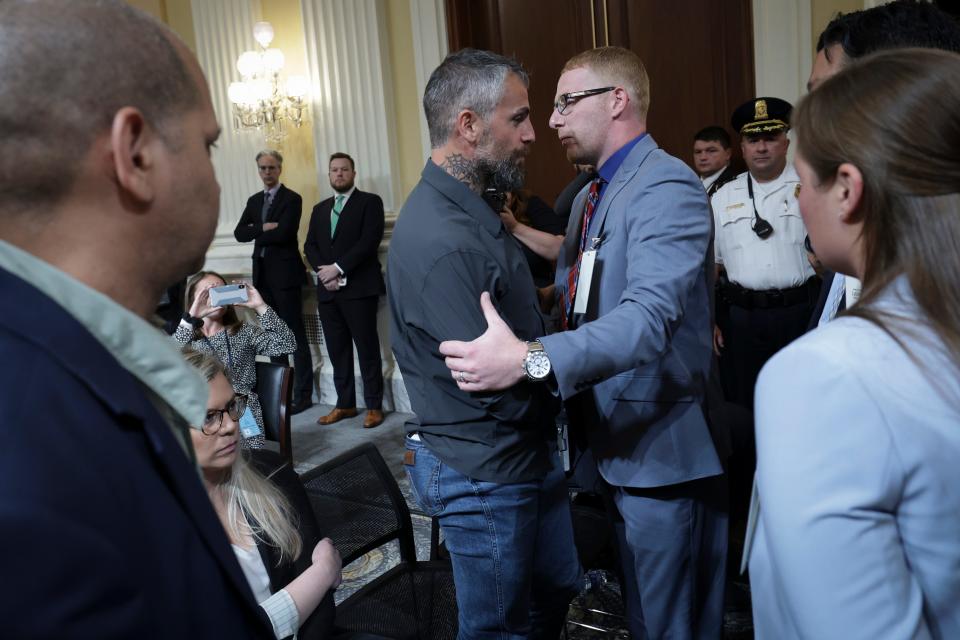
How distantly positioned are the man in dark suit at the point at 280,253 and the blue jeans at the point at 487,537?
4430 mm

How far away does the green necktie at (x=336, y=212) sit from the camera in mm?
5715

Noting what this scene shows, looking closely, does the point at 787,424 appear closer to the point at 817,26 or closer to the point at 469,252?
the point at 469,252

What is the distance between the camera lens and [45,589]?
488 mm

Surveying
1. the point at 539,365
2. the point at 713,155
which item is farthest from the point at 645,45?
the point at 539,365

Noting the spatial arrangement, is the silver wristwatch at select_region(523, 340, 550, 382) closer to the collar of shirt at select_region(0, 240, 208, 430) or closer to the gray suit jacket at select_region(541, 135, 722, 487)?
the gray suit jacket at select_region(541, 135, 722, 487)

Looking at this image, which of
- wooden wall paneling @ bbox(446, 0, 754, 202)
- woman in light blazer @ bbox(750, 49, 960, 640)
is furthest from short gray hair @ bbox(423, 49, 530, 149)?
wooden wall paneling @ bbox(446, 0, 754, 202)

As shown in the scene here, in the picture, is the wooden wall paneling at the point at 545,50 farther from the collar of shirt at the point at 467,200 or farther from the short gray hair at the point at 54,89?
the short gray hair at the point at 54,89

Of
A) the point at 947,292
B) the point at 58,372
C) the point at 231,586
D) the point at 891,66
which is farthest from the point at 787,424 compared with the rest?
the point at 58,372

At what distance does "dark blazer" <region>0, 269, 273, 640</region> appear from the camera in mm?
492

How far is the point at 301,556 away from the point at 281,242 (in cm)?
465

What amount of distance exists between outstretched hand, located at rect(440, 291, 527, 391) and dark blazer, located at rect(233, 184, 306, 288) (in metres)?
4.81

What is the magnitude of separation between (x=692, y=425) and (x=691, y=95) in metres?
3.58

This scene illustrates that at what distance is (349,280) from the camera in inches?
221

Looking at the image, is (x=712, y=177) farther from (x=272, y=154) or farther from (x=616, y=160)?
(x=272, y=154)
